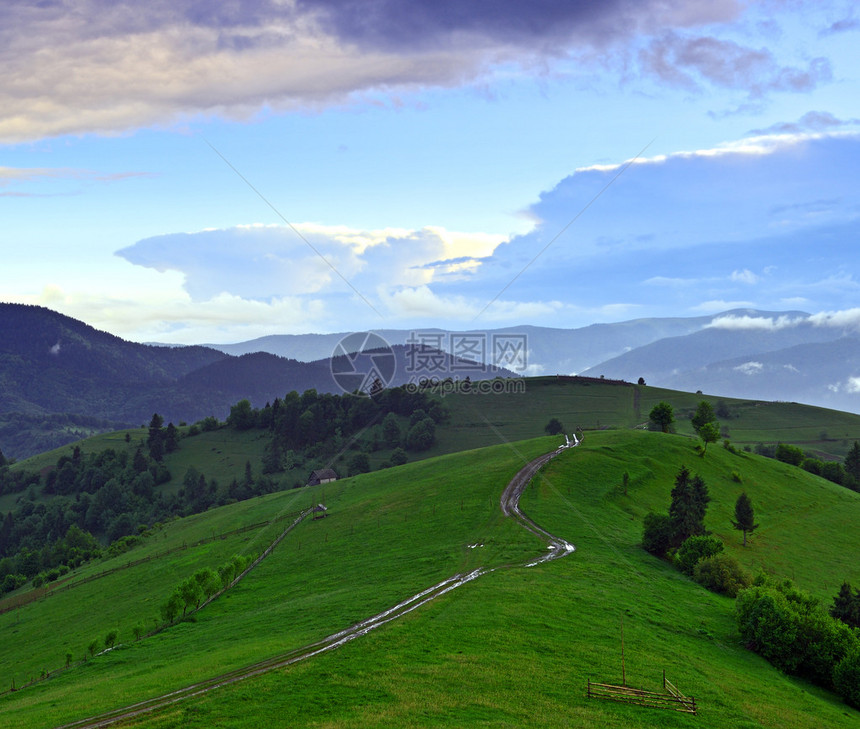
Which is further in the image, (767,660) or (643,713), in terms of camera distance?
(767,660)

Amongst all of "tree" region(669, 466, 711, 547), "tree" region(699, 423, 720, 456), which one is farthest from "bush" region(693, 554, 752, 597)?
"tree" region(699, 423, 720, 456)

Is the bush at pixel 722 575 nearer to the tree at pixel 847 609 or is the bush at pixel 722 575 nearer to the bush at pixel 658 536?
the bush at pixel 658 536

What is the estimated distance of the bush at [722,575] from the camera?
7025 centimetres

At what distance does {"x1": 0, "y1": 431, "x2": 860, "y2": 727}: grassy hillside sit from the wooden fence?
98 centimetres

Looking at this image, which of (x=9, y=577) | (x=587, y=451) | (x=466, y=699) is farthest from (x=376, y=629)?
(x=9, y=577)

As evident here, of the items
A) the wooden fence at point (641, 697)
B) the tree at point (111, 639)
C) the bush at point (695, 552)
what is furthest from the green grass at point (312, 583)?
the wooden fence at point (641, 697)

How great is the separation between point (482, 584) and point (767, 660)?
25621 millimetres

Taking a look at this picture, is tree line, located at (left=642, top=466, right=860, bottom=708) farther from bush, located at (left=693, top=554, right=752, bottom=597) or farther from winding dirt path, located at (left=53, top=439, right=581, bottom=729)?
winding dirt path, located at (left=53, top=439, right=581, bottom=729)

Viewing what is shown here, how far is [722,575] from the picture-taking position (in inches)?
2798

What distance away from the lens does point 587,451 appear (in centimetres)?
11900

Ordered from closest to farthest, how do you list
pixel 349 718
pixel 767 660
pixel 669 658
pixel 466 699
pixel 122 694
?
pixel 349 718, pixel 466 699, pixel 122 694, pixel 669 658, pixel 767 660

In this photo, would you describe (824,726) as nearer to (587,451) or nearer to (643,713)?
(643,713)

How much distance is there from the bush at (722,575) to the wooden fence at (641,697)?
36.1 meters

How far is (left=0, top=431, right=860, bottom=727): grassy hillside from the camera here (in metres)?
36.6
